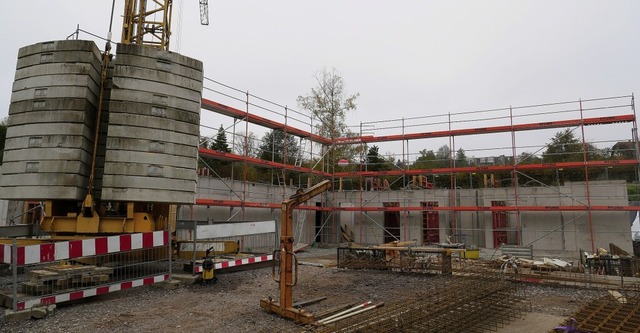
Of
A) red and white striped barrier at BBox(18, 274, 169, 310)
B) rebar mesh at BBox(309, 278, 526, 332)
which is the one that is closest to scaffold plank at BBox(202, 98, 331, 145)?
red and white striped barrier at BBox(18, 274, 169, 310)

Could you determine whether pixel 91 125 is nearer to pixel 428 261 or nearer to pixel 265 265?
pixel 265 265

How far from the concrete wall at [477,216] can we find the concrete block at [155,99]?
748cm

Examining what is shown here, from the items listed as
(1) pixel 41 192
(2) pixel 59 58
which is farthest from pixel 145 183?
(2) pixel 59 58

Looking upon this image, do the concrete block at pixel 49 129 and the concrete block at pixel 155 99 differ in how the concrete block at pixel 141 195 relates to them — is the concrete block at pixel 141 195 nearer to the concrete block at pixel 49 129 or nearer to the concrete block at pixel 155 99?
the concrete block at pixel 49 129

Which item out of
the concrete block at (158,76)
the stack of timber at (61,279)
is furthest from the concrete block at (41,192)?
the concrete block at (158,76)

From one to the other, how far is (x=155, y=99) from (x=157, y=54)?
3.87 feet

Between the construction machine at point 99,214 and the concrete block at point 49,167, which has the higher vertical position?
the concrete block at point 49,167

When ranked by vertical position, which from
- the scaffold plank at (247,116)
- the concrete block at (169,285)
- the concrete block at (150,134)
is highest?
the scaffold plank at (247,116)

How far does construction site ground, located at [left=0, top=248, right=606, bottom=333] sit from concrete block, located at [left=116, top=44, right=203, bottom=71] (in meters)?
5.56

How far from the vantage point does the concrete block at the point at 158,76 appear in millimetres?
A: 9578

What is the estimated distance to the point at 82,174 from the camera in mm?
9156

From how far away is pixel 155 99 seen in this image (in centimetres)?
973

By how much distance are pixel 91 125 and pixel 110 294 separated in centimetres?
400

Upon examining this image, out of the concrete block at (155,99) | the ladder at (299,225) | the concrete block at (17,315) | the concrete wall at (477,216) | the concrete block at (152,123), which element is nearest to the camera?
the concrete block at (17,315)
